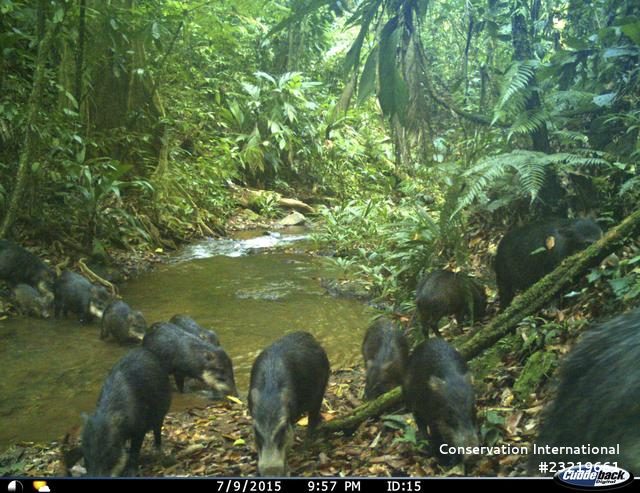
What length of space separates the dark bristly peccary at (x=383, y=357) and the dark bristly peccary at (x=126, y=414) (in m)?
1.00

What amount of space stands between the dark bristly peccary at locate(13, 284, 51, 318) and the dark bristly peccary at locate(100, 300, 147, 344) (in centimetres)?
64

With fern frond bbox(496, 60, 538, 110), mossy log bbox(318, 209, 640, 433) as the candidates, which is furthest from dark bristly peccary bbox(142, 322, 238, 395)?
fern frond bbox(496, 60, 538, 110)

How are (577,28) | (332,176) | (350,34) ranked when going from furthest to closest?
1. (332,176)
2. (350,34)
3. (577,28)

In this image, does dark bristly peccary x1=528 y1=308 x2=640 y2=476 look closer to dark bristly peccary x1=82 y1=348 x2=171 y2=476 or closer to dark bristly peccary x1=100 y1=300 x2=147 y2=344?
dark bristly peccary x1=82 y1=348 x2=171 y2=476

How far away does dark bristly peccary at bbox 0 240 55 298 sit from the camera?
11.9 feet

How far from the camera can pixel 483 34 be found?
110 inches

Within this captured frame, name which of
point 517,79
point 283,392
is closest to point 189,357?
point 283,392

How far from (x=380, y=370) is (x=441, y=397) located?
62cm

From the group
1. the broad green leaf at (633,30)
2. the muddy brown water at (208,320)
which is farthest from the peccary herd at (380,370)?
the broad green leaf at (633,30)

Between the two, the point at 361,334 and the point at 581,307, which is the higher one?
the point at 581,307

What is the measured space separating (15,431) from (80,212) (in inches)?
69.1

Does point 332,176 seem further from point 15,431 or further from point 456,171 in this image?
point 15,431

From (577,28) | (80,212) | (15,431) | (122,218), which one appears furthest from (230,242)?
(577,28)

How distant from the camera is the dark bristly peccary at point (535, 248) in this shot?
2553mm
